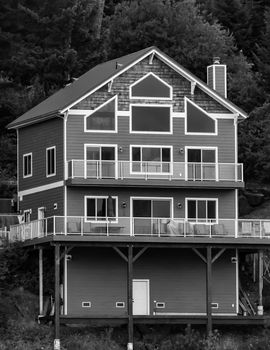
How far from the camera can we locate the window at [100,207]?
80.8 meters

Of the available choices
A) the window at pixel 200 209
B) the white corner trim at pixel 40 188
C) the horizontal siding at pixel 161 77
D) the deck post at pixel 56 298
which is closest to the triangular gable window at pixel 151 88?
the horizontal siding at pixel 161 77

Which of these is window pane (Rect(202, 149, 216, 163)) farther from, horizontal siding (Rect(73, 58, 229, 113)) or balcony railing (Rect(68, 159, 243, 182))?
horizontal siding (Rect(73, 58, 229, 113))

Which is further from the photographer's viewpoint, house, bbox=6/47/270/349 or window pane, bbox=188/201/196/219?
window pane, bbox=188/201/196/219

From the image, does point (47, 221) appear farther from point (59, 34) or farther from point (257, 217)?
point (59, 34)

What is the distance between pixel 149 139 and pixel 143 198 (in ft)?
9.68

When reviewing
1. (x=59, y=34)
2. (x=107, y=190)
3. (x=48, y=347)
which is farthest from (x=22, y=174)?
(x=59, y=34)

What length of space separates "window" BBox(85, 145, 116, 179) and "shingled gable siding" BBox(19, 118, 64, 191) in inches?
56.1

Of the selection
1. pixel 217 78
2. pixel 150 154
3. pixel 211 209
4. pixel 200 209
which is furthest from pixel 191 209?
pixel 217 78

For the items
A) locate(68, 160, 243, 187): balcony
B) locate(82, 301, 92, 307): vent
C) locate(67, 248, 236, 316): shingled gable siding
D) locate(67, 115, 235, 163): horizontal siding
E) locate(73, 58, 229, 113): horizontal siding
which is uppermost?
locate(73, 58, 229, 113): horizontal siding

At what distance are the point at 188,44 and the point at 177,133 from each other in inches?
898

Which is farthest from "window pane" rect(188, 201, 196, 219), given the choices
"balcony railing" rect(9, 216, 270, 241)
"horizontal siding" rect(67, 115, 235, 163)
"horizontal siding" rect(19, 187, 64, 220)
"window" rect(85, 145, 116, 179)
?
"horizontal siding" rect(19, 187, 64, 220)

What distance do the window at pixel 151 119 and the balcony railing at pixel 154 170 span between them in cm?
192

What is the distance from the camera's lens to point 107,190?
81250 mm

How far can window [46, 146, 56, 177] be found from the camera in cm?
8244
